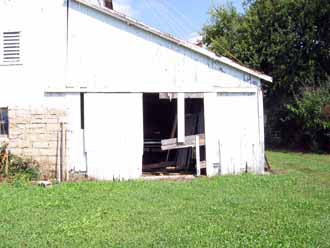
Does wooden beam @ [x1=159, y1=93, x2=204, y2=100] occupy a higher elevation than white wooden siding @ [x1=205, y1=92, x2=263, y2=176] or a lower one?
higher

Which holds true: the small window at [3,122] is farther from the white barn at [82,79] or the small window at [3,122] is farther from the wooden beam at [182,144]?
the wooden beam at [182,144]

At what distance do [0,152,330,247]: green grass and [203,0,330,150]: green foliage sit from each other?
14.1m

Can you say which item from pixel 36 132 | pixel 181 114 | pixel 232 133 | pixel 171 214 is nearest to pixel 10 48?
pixel 36 132

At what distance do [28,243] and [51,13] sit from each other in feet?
27.8

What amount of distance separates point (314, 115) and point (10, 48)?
1470 cm

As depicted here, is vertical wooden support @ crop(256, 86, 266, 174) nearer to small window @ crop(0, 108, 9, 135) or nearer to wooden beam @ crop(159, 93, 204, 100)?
wooden beam @ crop(159, 93, 204, 100)

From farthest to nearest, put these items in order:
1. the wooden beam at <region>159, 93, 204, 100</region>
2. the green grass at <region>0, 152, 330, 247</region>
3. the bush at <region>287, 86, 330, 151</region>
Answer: the bush at <region>287, 86, 330, 151</region>
the wooden beam at <region>159, 93, 204, 100</region>
the green grass at <region>0, 152, 330, 247</region>

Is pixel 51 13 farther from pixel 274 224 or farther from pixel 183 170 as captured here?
pixel 274 224

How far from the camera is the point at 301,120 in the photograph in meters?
23.8

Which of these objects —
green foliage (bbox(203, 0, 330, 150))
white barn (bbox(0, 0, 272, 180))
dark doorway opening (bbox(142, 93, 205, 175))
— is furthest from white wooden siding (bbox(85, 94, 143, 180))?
green foliage (bbox(203, 0, 330, 150))

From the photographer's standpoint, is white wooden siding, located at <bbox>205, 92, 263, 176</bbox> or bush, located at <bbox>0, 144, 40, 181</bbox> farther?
white wooden siding, located at <bbox>205, 92, 263, 176</bbox>

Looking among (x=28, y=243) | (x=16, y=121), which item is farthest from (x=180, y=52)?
(x=28, y=243)

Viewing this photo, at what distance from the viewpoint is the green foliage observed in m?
25.5

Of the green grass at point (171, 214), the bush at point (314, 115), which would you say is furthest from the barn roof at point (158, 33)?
the bush at point (314, 115)
